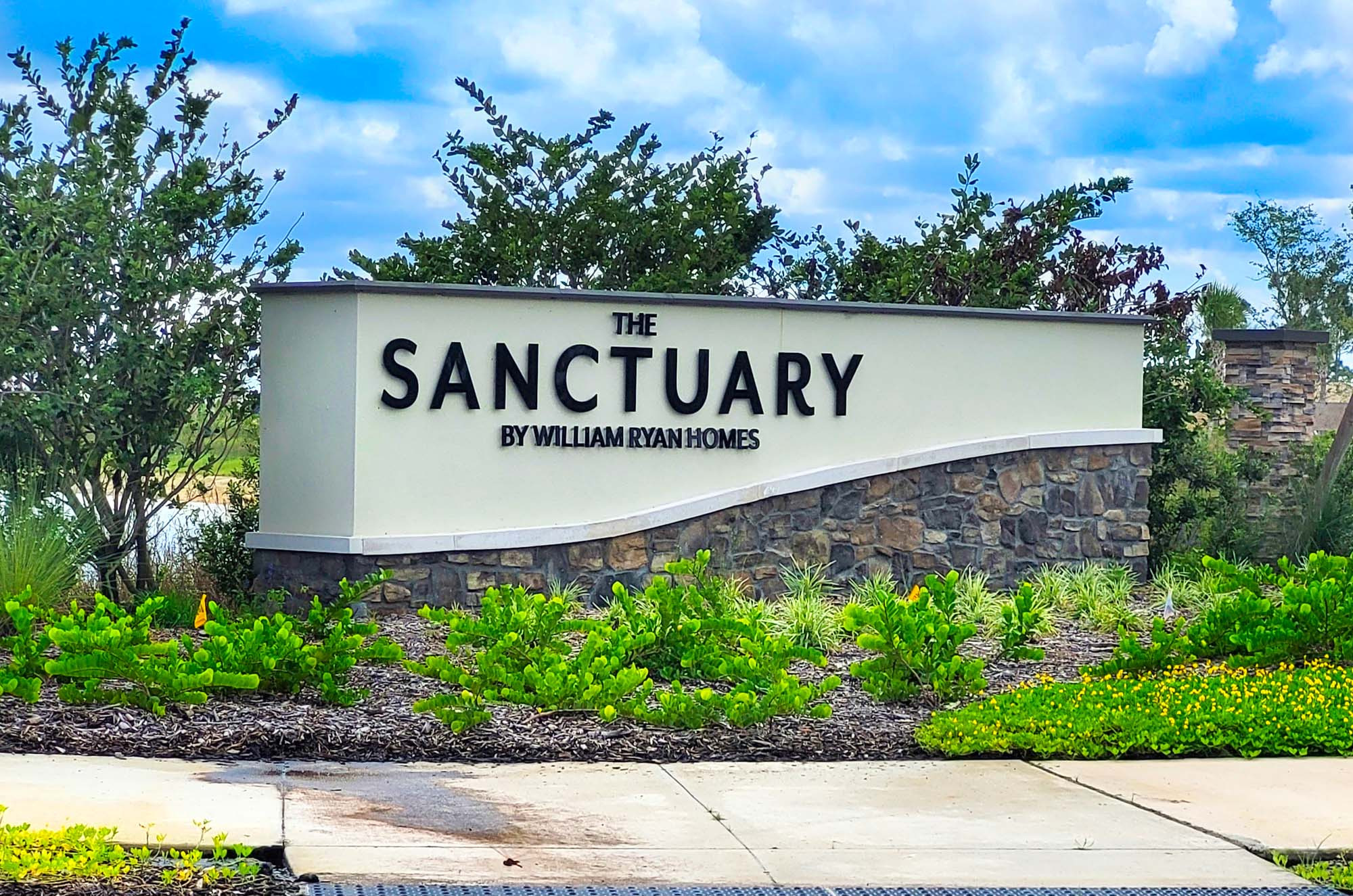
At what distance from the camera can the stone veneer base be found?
43.5 feet

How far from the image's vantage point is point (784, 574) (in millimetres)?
14211

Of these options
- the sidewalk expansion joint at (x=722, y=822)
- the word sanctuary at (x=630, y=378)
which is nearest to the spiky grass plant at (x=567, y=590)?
the word sanctuary at (x=630, y=378)

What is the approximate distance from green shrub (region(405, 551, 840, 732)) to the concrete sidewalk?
491 millimetres

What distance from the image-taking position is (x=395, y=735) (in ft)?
27.1

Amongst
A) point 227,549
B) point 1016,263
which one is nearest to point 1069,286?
point 1016,263

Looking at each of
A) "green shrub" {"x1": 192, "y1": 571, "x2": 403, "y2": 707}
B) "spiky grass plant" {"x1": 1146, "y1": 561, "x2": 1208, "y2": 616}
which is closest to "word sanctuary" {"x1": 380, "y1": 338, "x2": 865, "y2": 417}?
"spiky grass plant" {"x1": 1146, "y1": 561, "x2": 1208, "y2": 616}

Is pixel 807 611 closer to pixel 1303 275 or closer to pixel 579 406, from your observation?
pixel 579 406

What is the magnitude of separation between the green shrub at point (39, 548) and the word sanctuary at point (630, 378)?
2.54 meters

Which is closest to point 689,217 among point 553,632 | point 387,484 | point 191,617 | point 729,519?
point 729,519

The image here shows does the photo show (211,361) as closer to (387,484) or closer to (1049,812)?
(387,484)

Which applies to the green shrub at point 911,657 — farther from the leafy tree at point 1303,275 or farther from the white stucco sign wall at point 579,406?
the leafy tree at point 1303,275

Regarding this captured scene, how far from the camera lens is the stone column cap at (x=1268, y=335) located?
21.4 metres

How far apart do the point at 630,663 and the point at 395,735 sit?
195cm

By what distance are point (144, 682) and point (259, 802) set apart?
6.74ft
